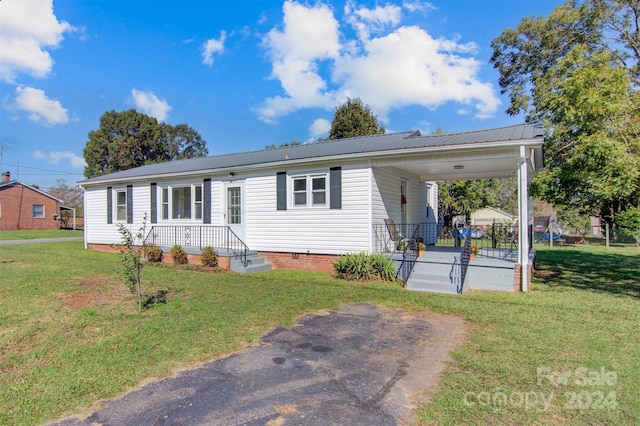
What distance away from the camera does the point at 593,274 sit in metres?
9.92

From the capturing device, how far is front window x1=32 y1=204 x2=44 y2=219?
104 feet

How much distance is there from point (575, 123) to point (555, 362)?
634 centimetres

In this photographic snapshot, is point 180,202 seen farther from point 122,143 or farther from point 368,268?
point 122,143

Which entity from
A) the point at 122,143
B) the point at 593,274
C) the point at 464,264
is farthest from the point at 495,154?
the point at 122,143

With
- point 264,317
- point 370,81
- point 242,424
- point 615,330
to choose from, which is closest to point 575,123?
point 615,330

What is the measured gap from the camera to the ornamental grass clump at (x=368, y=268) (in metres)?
8.84

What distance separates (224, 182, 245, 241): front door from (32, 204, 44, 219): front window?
29.9m

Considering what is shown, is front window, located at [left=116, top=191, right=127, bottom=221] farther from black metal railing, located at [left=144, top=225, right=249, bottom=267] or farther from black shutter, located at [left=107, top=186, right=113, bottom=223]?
black metal railing, located at [left=144, top=225, right=249, bottom=267]

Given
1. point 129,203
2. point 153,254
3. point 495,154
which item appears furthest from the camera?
point 129,203

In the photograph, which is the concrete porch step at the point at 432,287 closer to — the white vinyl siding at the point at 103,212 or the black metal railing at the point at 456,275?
the black metal railing at the point at 456,275

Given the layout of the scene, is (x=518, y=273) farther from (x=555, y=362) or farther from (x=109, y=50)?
(x=109, y=50)

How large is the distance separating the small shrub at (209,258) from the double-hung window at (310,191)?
2937mm

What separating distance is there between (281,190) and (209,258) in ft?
9.96

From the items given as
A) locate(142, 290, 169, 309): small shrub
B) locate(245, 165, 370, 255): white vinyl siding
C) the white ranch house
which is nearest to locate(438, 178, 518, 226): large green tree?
the white ranch house
